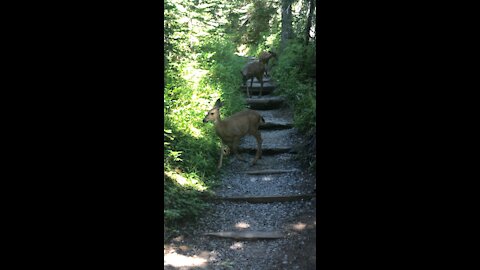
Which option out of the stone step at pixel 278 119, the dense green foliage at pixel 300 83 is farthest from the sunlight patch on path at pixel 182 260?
the stone step at pixel 278 119

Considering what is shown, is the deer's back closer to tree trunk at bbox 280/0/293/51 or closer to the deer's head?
the deer's head

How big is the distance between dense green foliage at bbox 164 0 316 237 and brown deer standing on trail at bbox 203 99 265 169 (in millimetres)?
202

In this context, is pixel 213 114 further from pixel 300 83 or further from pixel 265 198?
pixel 300 83

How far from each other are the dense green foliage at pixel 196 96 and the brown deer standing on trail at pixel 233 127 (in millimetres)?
202

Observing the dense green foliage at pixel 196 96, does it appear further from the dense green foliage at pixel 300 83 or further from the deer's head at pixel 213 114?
the deer's head at pixel 213 114

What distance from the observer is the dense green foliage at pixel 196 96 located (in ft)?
16.0

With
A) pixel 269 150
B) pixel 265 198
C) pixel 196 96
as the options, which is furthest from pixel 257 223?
pixel 196 96

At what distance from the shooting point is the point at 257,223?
4.41m

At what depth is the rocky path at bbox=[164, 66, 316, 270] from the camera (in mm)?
3668

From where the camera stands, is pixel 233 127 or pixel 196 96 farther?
pixel 196 96

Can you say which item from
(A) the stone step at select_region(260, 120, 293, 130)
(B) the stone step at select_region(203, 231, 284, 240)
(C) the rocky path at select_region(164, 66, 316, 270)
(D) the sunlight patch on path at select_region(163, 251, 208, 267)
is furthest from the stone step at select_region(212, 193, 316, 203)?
(A) the stone step at select_region(260, 120, 293, 130)

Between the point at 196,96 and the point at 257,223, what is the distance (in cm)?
329
